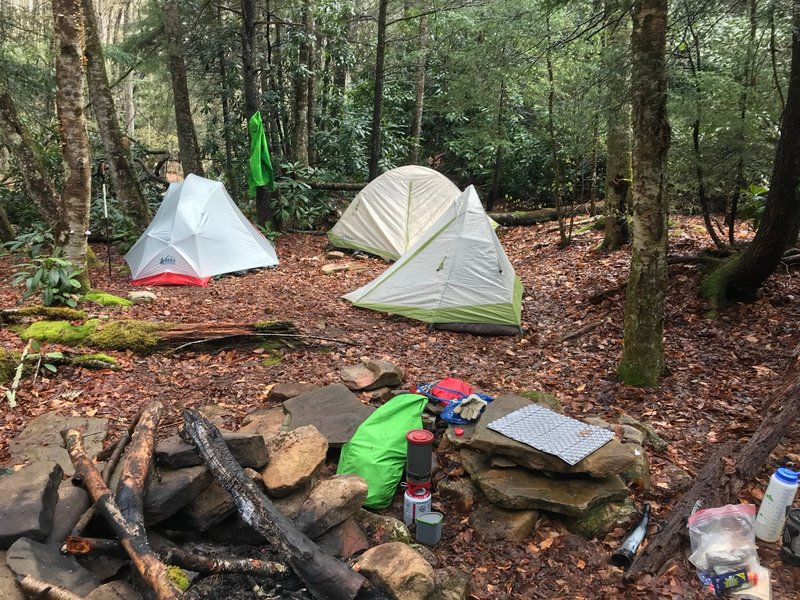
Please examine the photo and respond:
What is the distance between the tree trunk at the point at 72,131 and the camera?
5848mm

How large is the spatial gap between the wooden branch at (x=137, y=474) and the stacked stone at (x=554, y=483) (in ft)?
6.04

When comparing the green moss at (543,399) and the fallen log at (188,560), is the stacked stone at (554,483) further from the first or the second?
the fallen log at (188,560)

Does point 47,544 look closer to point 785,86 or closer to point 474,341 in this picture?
point 474,341

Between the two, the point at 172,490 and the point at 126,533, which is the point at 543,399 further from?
the point at 126,533

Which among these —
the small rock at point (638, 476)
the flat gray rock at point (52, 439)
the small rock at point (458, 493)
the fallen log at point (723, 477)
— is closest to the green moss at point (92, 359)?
the flat gray rock at point (52, 439)

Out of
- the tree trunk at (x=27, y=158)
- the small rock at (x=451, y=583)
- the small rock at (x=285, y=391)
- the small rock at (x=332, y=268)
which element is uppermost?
the tree trunk at (x=27, y=158)

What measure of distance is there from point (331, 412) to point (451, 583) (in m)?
1.64

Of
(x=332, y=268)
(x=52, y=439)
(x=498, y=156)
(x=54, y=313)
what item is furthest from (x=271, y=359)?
(x=498, y=156)

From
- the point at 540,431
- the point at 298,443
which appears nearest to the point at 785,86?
the point at 540,431

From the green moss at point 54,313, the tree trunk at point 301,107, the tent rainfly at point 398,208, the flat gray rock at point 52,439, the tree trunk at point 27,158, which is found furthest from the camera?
the tree trunk at point 301,107

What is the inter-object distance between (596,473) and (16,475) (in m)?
3.04

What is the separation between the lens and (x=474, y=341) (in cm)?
611

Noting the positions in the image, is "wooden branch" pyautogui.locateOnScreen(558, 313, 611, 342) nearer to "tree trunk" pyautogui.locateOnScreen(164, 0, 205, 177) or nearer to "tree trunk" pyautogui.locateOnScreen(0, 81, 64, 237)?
"tree trunk" pyautogui.locateOnScreen(0, 81, 64, 237)

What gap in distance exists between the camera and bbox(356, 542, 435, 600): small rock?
2.52m
